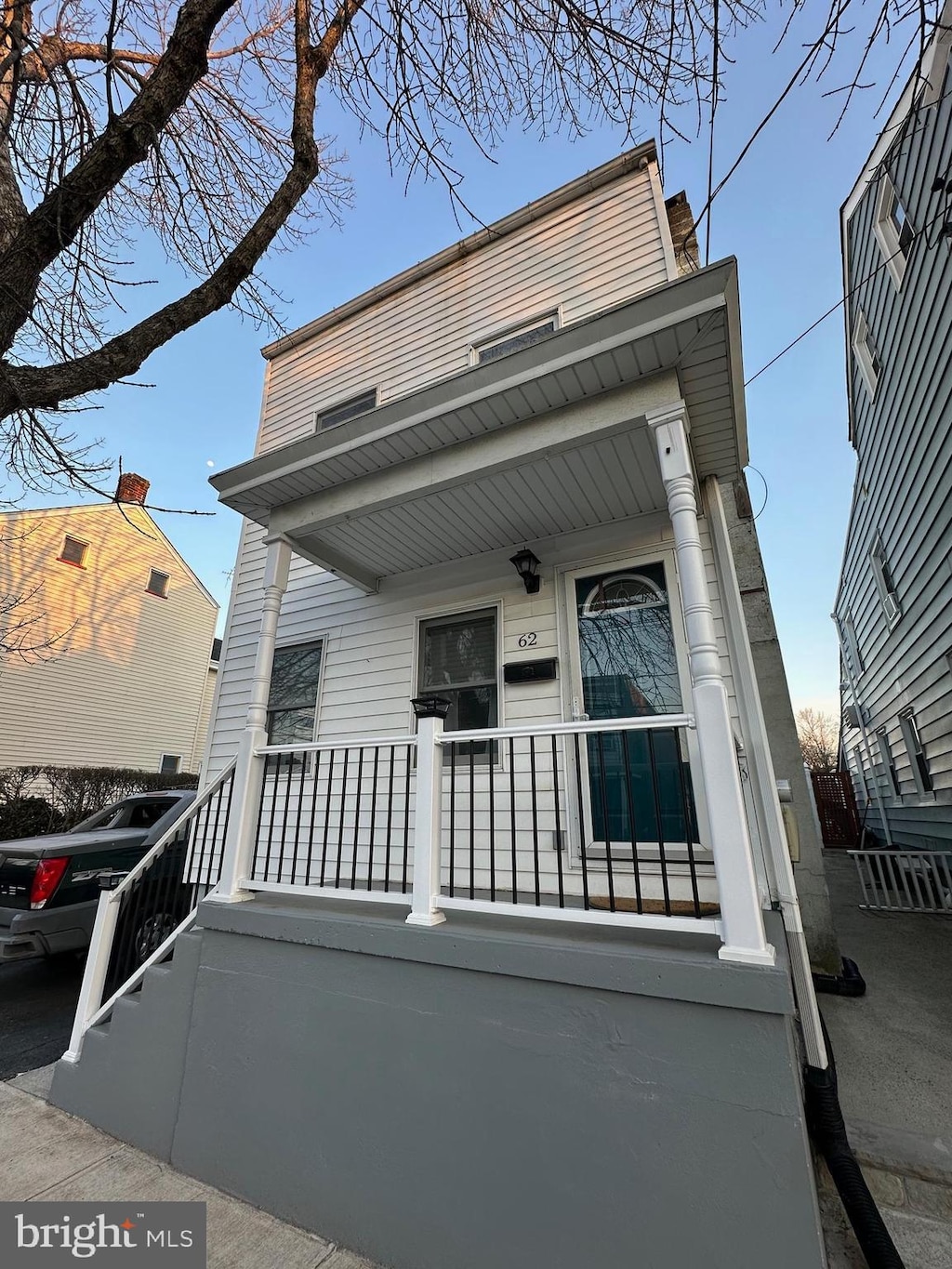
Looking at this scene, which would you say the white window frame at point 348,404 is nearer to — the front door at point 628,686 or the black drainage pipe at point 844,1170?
the front door at point 628,686

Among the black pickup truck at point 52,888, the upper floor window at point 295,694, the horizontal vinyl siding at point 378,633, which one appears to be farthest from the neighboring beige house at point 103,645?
the black pickup truck at point 52,888

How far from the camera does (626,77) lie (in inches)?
117

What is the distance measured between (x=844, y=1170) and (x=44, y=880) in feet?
18.2

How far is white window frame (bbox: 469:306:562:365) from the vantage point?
16.4 feet

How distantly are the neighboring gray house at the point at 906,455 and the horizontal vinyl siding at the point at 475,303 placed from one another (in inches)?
72.9

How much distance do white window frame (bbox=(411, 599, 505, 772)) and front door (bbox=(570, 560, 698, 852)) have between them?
1.99ft

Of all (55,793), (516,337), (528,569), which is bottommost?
(55,793)

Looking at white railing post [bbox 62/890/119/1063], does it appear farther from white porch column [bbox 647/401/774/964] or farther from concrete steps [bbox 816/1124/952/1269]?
concrete steps [bbox 816/1124/952/1269]

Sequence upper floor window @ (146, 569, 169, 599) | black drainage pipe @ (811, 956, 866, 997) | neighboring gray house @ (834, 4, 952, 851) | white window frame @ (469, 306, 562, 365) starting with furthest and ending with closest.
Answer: upper floor window @ (146, 569, 169, 599) → neighboring gray house @ (834, 4, 952, 851) → white window frame @ (469, 306, 562, 365) → black drainage pipe @ (811, 956, 866, 997)

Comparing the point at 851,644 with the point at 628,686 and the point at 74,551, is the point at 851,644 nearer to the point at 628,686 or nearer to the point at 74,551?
the point at 628,686

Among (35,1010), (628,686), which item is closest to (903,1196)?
(628,686)

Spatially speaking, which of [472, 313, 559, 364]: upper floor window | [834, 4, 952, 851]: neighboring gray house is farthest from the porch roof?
[834, 4, 952, 851]: neighboring gray house

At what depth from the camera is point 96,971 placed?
3.48m

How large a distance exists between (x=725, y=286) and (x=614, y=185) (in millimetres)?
3497
